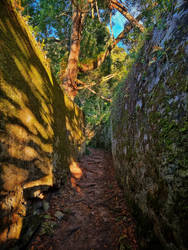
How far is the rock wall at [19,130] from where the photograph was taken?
1798 mm

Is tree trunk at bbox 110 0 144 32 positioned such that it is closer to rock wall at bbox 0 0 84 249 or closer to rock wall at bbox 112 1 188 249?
rock wall at bbox 112 1 188 249

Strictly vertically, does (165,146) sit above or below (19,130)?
below

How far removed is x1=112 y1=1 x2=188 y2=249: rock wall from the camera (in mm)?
1403

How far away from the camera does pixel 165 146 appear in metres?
1.68

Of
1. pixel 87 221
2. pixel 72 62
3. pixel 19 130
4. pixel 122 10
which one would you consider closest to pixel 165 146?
pixel 19 130

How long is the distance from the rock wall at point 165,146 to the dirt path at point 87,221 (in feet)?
1.46

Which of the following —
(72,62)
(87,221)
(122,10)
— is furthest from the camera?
(72,62)

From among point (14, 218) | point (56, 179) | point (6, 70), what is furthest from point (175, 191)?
point (6, 70)

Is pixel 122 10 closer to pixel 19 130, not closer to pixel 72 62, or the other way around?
pixel 72 62

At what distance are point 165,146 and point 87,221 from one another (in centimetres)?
245

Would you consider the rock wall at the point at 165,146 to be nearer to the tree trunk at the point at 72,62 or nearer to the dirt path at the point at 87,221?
the dirt path at the point at 87,221

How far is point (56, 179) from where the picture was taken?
129 inches

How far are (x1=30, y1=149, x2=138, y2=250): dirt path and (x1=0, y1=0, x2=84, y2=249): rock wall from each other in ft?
1.97

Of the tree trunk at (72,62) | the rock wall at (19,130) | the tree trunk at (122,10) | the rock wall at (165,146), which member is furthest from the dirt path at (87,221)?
the tree trunk at (122,10)
